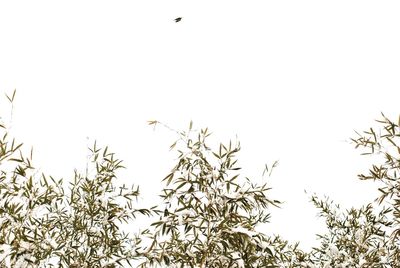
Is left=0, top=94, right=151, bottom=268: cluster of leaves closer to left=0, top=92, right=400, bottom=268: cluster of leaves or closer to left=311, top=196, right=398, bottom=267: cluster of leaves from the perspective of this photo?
left=0, top=92, right=400, bottom=268: cluster of leaves

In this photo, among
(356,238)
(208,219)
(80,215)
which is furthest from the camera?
(356,238)

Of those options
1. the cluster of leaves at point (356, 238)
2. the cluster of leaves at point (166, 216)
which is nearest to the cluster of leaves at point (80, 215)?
the cluster of leaves at point (166, 216)

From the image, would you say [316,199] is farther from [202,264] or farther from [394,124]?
[202,264]

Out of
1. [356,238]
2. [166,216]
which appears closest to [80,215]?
[166,216]

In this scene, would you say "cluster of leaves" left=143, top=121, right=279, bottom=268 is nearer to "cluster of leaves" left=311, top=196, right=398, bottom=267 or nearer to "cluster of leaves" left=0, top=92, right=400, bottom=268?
"cluster of leaves" left=0, top=92, right=400, bottom=268

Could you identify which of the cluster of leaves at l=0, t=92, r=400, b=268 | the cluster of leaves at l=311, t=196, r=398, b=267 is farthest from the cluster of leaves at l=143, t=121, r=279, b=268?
the cluster of leaves at l=311, t=196, r=398, b=267

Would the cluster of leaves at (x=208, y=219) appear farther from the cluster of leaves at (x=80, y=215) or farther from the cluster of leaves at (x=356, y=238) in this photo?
the cluster of leaves at (x=356, y=238)

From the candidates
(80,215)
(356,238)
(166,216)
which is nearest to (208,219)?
(166,216)

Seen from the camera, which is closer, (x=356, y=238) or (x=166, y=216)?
(x=166, y=216)

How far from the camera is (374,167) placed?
409 centimetres

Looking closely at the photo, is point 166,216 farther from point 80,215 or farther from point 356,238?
point 356,238

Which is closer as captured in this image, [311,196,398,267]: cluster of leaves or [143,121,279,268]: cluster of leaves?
[143,121,279,268]: cluster of leaves

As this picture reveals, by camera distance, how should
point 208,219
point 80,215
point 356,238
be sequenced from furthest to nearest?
point 356,238 → point 80,215 → point 208,219

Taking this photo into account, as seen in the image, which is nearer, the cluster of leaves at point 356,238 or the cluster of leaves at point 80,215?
the cluster of leaves at point 80,215
